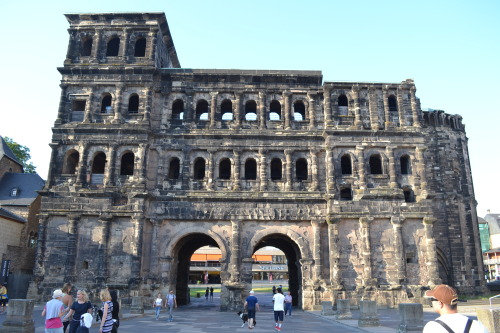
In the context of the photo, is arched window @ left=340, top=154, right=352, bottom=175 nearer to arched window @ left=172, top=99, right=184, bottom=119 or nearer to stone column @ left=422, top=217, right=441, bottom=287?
stone column @ left=422, top=217, right=441, bottom=287

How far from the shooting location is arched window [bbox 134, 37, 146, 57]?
95.7 feet

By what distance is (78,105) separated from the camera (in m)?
27.9

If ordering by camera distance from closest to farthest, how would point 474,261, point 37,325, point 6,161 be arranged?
point 37,325 < point 474,261 < point 6,161

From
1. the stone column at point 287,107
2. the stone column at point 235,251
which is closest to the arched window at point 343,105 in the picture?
the stone column at point 287,107

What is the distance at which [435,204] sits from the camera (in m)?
30.9

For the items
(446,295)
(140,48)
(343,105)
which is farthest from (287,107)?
(446,295)

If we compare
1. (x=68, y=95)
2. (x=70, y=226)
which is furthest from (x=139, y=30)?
(x=70, y=226)

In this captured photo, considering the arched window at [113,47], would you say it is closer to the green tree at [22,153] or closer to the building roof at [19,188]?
the building roof at [19,188]

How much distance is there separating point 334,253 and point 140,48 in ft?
66.9

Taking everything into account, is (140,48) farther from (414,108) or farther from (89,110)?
(414,108)

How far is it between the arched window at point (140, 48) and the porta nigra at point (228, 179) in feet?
0.35

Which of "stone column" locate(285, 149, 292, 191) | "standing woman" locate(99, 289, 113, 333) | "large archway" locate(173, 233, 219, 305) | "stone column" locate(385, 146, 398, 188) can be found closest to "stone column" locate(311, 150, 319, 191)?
"stone column" locate(285, 149, 292, 191)

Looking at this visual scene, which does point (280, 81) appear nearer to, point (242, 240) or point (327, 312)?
point (242, 240)

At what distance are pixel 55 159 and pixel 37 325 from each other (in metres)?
13.4
